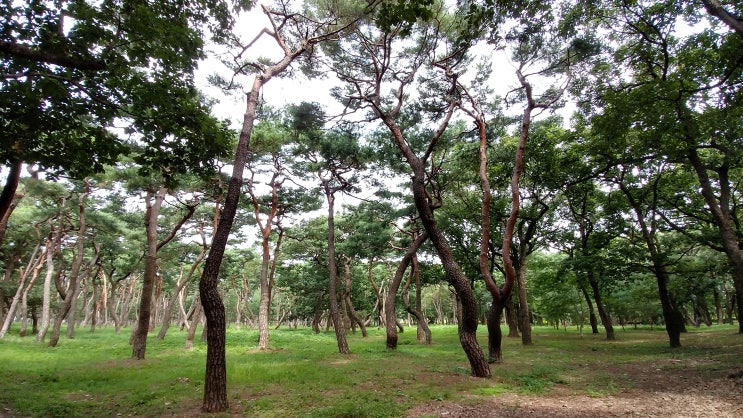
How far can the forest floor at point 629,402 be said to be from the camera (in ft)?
19.6

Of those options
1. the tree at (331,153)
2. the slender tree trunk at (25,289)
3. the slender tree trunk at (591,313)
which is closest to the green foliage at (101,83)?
the tree at (331,153)

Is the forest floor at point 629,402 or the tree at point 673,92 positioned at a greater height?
the tree at point 673,92

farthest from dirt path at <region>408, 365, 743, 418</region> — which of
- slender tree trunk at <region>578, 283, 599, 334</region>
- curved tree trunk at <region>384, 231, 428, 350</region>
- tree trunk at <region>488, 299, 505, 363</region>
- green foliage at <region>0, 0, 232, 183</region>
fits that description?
slender tree trunk at <region>578, 283, 599, 334</region>

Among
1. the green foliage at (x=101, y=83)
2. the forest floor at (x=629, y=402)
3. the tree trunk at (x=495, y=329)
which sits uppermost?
the green foliage at (x=101, y=83)

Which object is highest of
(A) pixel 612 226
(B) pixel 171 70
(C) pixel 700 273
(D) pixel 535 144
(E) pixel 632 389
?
(D) pixel 535 144

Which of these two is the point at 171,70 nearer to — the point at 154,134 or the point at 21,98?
the point at 154,134

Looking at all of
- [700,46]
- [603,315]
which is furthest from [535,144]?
[603,315]

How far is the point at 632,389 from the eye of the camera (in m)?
7.78

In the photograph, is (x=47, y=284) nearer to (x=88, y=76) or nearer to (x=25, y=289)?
(x=25, y=289)

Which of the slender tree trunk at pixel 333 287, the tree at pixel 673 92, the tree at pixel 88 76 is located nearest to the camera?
the tree at pixel 88 76

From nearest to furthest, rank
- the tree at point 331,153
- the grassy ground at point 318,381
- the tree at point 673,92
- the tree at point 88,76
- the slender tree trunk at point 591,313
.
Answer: the tree at point 88,76
the grassy ground at point 318,381
the tree at point 673,92
the tree at point 331,153
the slender tree trunk at point 591,313

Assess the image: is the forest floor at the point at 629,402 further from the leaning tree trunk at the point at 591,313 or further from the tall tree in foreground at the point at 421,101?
the leaning tree trunk at the point at 591,313

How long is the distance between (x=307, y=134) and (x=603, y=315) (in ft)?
63.5

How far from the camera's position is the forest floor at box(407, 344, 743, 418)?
5.98 meters
